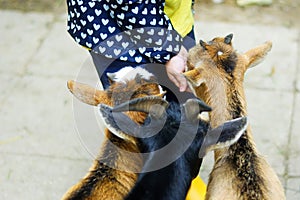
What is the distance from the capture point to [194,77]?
398 cm

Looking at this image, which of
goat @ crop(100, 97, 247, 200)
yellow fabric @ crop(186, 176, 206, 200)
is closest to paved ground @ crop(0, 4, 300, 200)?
yellow fabric @ crop(186, 176, 206, 200)

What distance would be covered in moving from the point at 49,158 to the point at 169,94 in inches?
67.0

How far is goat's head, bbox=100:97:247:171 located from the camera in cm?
363

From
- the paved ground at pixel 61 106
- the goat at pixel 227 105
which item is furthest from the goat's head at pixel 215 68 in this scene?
the paved ground at pixel 61 106

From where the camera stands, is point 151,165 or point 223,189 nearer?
point 151,165

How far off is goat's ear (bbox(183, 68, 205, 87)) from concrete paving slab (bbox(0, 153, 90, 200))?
5.23 feet

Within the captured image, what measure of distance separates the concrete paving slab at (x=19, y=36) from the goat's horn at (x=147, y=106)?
286 cm

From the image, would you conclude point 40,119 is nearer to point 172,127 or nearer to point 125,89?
point 125,89

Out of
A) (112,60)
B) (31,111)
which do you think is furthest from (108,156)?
(31,111)

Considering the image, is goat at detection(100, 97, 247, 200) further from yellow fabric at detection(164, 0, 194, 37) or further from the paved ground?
the paved ground

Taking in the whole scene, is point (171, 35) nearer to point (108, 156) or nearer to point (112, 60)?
point (112, 60)

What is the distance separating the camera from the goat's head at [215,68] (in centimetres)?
405

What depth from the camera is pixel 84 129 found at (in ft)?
17.9

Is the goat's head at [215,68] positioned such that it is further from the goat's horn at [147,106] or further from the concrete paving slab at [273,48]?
the concrete paving slab at [273,48]
